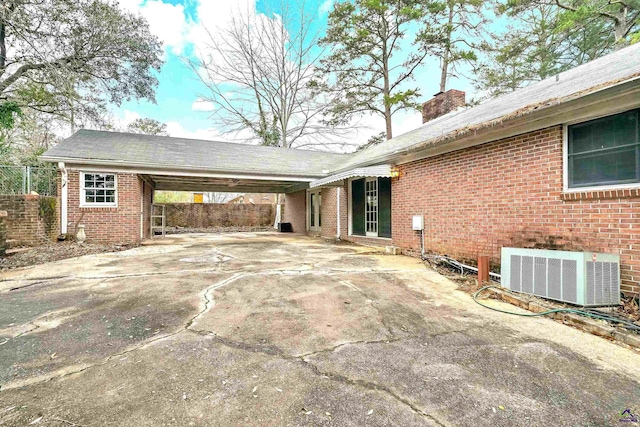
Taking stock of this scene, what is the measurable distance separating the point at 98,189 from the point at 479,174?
10985 mm

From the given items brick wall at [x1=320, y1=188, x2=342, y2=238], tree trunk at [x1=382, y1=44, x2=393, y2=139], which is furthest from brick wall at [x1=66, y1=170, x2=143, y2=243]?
tree trunk at [x1=382, y1=44, x2=393, y2=139]

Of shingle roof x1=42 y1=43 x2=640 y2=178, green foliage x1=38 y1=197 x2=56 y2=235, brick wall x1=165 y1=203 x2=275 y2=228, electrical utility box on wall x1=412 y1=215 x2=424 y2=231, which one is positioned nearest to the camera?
electrical utility box on wall x1=412 y1=215 x2=424 y2=231

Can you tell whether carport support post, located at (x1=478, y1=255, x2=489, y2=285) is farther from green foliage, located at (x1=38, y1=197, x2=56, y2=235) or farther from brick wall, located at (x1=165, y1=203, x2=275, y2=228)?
brick wall, located at (x1=165, y1=203, x2=275, y2=228)

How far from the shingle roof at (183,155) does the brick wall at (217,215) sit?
23.6 feet

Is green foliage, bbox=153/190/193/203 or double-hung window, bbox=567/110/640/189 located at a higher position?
green foliage, bbox=153/190/193/203

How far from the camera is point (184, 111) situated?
22.4 meters

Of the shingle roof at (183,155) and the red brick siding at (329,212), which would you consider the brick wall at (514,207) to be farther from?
the shingle roof at (183,155)

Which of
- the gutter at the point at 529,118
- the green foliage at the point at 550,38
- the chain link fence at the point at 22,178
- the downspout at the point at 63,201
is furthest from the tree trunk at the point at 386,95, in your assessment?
the chain link fence at the point at 22,178

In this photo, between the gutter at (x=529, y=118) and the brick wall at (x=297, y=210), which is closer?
the gutter at (x=529, y=118)

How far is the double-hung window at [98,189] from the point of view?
9.27 meters

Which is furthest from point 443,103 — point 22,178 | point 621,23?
point 22,178

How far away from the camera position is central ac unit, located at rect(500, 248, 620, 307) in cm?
342

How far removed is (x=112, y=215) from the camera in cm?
948

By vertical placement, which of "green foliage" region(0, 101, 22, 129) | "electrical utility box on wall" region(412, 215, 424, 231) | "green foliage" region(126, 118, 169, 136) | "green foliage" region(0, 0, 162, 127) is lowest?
"electrical utility box on wall" region(412, 215, 424, 231)
